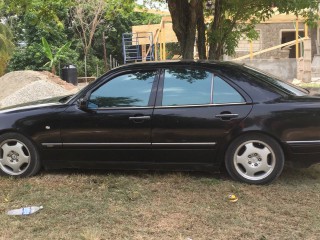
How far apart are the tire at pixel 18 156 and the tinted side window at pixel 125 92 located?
0.94 meters

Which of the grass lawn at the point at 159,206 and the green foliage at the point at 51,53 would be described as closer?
the grass lawn at the point at 159,206

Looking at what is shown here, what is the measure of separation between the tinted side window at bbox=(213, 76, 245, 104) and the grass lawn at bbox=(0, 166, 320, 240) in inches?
37.8

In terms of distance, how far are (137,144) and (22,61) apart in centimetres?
2314

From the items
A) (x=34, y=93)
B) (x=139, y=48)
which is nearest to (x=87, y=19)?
(x=139, y=48)

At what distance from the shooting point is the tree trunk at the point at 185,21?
8039 millimetres

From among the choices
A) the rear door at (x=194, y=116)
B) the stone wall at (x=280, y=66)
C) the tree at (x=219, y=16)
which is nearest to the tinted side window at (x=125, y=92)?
the rear door at (x=194, y=116)

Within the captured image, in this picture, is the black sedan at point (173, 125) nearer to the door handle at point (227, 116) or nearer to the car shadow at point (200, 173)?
the door handle at point (227, 116)

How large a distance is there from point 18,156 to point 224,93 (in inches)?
103

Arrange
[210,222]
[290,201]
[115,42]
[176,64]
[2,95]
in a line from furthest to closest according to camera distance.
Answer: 1. [115,42]
2. [2,95]
3. [176,64]
4. [290,201]
5. [210,222]

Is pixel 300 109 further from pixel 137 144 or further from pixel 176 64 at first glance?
pixel 137 144

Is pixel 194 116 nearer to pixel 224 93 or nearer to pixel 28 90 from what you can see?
pixel 224 93

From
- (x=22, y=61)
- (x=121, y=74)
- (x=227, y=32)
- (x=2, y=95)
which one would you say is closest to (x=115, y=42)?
(x=22, y=61)

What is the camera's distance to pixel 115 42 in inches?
1356

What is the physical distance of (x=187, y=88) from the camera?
5.32m
